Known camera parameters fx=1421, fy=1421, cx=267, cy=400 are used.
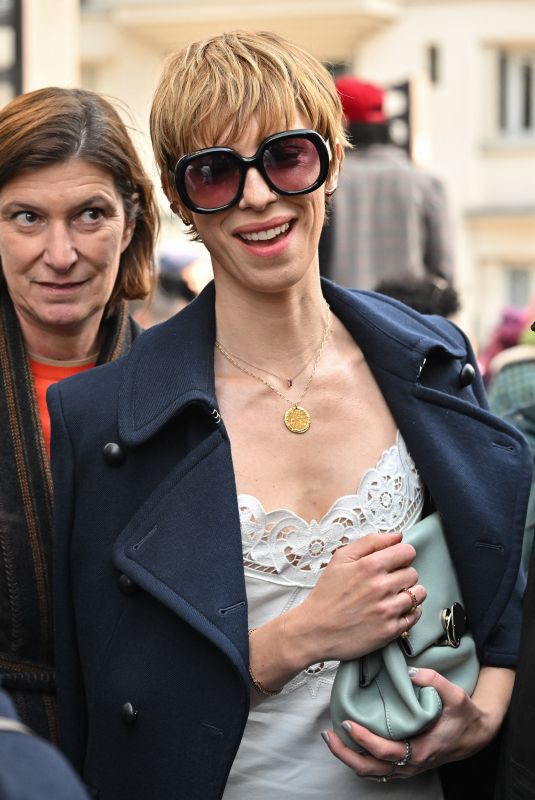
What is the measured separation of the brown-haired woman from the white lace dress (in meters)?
0.49

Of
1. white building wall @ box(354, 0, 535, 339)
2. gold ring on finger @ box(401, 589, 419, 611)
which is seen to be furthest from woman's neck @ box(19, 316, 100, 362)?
white building wall @ box(354, 0, 535, 339)

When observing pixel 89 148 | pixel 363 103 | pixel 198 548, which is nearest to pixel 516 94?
pixel 363 103

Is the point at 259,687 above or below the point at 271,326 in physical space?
below

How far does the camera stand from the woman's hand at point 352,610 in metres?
2.55

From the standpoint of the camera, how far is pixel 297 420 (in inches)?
111

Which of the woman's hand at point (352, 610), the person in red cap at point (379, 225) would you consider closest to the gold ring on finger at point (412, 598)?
the woman's hand at point (352, 610)

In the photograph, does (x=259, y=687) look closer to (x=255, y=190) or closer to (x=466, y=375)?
(x=466, y=375)

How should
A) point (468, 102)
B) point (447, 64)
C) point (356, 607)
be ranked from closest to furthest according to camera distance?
→ point (356, 607) < point (447, 64) < point (468, 102)

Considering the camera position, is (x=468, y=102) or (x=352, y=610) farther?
(x=468, y=102)

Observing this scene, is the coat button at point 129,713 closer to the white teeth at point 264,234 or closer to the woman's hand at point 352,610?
the woman's hand at point 352,610

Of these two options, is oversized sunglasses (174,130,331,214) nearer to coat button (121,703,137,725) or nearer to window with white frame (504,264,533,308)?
coat button (121,703,137,725)

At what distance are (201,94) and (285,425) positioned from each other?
0.66m

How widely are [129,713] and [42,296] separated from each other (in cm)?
95

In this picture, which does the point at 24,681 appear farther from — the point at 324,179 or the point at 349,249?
the point at 349,249
